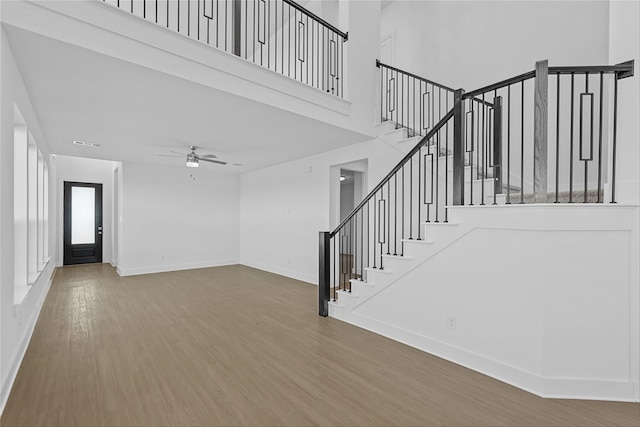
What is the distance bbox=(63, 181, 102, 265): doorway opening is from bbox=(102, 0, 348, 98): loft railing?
508 cm

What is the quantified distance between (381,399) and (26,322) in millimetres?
3952

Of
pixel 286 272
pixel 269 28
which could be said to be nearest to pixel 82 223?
pixel 286 272

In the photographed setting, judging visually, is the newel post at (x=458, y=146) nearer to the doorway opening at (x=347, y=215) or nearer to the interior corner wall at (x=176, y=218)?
the doorway opening at (x=347, y=215)

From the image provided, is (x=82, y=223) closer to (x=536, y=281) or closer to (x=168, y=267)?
(x=168, y=267)

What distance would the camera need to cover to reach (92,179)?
889cm

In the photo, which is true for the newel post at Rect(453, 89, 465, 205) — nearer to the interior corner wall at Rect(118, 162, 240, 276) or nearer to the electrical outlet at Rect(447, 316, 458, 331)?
the electrical outlet at Rect(447, 316, 458, 331)

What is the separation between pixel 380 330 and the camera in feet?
11.9

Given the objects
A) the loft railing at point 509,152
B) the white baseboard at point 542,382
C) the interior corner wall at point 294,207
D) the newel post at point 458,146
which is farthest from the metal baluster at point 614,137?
the interior corner wall at point 294,207

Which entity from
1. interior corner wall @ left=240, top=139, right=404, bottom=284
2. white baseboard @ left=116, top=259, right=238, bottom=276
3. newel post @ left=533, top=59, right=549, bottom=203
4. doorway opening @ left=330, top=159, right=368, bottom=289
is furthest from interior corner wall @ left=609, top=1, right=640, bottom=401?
white baseboard @ left=116, top=259, right=238, bottom=276

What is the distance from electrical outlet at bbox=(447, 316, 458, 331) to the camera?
2.96m

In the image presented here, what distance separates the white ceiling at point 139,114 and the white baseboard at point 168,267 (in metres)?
2.63

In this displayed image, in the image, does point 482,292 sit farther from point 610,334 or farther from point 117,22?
point 117,22

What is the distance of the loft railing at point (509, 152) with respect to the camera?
2.53 metres

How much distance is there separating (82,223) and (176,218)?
10.5 ft
